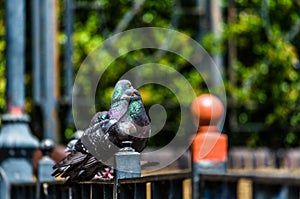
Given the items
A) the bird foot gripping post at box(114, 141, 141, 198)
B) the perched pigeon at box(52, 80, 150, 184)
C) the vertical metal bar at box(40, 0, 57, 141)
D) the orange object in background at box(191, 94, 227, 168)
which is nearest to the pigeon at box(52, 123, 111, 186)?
the perched pigeon at box(52, 80, 150, 184)

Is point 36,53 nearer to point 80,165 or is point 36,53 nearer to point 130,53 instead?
point 130,53

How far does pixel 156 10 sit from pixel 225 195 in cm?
1432

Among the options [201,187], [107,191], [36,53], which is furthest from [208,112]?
[36,53]

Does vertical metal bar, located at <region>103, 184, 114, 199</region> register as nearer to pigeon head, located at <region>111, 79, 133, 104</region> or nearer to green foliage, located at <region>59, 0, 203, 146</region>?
pigeon head, located at <region>111, 79, 133, 104</region>

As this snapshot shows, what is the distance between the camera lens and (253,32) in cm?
1778

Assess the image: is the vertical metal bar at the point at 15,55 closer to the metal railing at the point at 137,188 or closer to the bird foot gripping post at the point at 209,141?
the bird foot gripping post at the point at 209,141

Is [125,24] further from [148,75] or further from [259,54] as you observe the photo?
[259,54]

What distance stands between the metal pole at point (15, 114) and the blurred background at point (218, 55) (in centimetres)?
652

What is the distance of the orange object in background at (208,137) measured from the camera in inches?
379

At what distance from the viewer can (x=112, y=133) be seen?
4.56 metres

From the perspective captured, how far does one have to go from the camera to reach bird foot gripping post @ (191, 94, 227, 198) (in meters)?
9.49

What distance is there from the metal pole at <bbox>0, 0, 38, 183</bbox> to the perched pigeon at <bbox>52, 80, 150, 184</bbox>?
12.8 feet

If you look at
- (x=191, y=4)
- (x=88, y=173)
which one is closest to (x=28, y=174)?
(x=88, y=173)

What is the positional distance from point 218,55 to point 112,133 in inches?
489
